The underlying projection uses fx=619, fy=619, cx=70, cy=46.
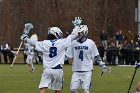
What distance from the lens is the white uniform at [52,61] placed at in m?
15.7

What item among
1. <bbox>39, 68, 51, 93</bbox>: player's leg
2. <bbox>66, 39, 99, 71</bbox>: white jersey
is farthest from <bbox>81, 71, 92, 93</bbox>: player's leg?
<bbox>39, 68, 51, 93</bbox>: player's leg

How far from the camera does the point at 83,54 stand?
16.5 m

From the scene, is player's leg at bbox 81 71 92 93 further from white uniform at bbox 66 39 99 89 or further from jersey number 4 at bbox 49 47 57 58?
jersey number 4 at bbox 49 47 57 58

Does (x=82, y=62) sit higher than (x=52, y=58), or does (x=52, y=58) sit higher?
(x=52, y=58)

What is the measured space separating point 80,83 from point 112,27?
51.1 meters

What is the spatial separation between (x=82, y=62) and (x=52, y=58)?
43.0 inches

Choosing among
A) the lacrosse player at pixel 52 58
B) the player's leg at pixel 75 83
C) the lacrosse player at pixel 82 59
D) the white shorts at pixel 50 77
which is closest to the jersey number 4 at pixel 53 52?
the lacrosse player at pixel 52 58

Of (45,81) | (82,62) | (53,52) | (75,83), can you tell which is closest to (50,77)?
(45,81)

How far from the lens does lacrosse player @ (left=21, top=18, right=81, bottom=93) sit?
15656 mm

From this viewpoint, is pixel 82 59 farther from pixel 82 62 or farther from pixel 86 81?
pixel 86 81

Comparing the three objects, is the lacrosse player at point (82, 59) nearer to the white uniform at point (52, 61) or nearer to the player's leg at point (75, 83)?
the player's leg at point (75, 83)

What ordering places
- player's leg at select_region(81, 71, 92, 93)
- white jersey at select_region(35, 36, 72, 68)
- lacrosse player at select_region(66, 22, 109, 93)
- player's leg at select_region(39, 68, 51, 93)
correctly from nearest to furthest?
1. player's leg at select_region(39, 68, 51, 93)
2. white jersey at select_region(35, 36, 72, 68)
3. player's leg at select_region(81, 71, 92, 93)
4. lacrosse player at select_region(66, 22, 109, 93)

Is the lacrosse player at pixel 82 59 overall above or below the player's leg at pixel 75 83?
above

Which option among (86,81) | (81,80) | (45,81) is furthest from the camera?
(81,80)
